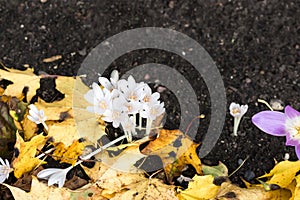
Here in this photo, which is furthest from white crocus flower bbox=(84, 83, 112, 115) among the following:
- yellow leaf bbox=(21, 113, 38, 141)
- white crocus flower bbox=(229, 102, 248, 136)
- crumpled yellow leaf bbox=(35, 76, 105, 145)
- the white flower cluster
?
white crocus flower bbox=(229, 102, 248, 136)

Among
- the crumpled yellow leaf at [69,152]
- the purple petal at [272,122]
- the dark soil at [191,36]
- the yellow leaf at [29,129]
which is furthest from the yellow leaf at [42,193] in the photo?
the purple petal at [272,122]

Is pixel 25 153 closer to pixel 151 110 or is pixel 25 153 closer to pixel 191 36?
pixel 151 110

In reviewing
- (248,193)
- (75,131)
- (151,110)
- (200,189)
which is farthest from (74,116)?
(248,193)

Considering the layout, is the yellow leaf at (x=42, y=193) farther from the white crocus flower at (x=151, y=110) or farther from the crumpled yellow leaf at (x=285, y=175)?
the crumpled yellow leaf at (x=285, y=175)

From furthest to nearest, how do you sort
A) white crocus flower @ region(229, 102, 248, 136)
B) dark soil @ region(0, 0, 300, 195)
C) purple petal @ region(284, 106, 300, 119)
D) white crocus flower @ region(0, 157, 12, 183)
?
1. dark soil @ region(0, 0, 300, 195)
2. white crocus flower @ region(229, 102, 248, 136)
3. white crocus flower @ region(0, 157, 12, 183)
4. purple petal @ region(284, 106, 300, 119)

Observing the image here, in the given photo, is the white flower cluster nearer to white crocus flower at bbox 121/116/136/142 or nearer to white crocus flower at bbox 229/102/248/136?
white crocus flower at bbox 121/116/136/142

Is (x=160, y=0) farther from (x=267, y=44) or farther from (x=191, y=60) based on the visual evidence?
(x=267, y=44)
